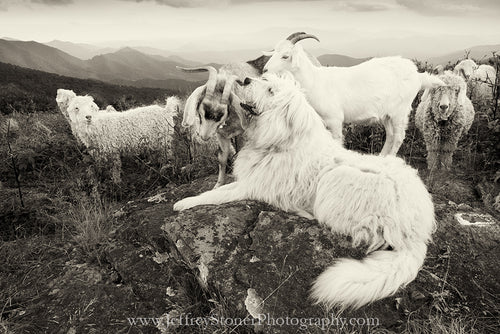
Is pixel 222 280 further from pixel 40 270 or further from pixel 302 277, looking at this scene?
pixel 40 270

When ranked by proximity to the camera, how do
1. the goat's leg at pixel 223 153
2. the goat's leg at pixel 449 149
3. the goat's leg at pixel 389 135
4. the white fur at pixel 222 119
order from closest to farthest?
the white fur at pixel 222 119 → the goat's leg at pixel 223 153 → the goat's leg at pixel 389 135 → the goat's leg at pixel 449 149

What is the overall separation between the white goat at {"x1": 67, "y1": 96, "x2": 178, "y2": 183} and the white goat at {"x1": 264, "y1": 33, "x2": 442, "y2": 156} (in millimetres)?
3274

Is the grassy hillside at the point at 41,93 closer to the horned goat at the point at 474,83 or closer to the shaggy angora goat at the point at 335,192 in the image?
the horned goat at the point at 474,83

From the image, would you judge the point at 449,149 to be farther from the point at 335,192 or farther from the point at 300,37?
the point at 335,192

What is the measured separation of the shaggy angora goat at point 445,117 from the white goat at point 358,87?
0.32m

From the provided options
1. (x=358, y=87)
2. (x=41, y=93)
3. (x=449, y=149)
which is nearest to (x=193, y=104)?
(x=358, y=87)

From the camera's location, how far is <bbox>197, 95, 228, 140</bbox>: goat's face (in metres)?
3.89

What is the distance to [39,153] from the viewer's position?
7816 mm

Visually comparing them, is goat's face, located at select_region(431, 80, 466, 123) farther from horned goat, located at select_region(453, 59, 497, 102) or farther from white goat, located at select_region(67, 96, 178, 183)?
white goat, located at select_region(67, 96, 178, 183)

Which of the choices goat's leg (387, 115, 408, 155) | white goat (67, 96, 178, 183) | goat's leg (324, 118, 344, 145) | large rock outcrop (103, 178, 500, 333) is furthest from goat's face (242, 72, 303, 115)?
white goat (67, 96, 178, 183)

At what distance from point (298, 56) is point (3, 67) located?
95.4 ft

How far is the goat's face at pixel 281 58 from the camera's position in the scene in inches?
204

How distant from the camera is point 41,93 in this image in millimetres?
21156

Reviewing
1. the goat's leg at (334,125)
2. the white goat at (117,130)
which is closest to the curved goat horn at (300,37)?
the goat's leg at (334,125)
